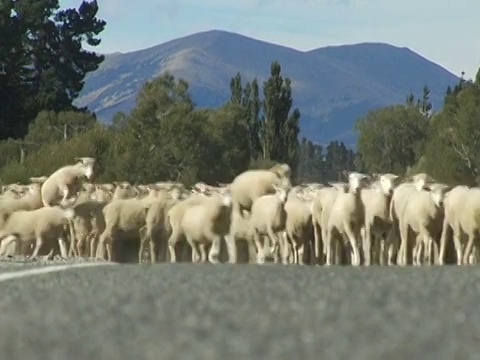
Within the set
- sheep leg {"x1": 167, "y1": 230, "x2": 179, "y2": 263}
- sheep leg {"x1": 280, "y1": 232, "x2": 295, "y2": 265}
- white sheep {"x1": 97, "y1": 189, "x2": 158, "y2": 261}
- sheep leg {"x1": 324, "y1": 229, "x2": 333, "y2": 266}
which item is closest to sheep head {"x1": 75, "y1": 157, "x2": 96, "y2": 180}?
white sheep {"x1": 97, "y1": 189, "x2": 158, "y2": 261}

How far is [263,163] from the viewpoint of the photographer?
78438mm

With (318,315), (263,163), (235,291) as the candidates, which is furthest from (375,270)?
(263,163)

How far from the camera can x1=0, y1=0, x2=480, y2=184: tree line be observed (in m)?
60.2

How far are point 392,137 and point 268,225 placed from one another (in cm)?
10008

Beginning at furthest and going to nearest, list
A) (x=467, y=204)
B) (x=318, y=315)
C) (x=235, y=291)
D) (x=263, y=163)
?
(x=263, y=163)
(x=467, y=204)
(x=235, y=291)
(x=318, y=315)

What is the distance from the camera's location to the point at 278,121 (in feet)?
285

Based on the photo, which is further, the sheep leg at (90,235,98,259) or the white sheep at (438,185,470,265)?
the sheep leg at (90,235,98,259)

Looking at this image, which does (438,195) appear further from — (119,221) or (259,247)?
(119,221)

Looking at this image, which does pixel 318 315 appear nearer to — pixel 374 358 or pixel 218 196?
pixel 374 358

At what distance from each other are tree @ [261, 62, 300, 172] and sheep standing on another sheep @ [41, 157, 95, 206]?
54339mm

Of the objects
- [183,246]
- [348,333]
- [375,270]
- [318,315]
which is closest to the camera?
[348,333]

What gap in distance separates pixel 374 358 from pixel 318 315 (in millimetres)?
1427

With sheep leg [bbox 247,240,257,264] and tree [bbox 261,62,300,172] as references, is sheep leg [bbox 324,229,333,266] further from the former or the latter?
tree [bbox 261,62,300,172]

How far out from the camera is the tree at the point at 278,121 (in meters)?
86.4
